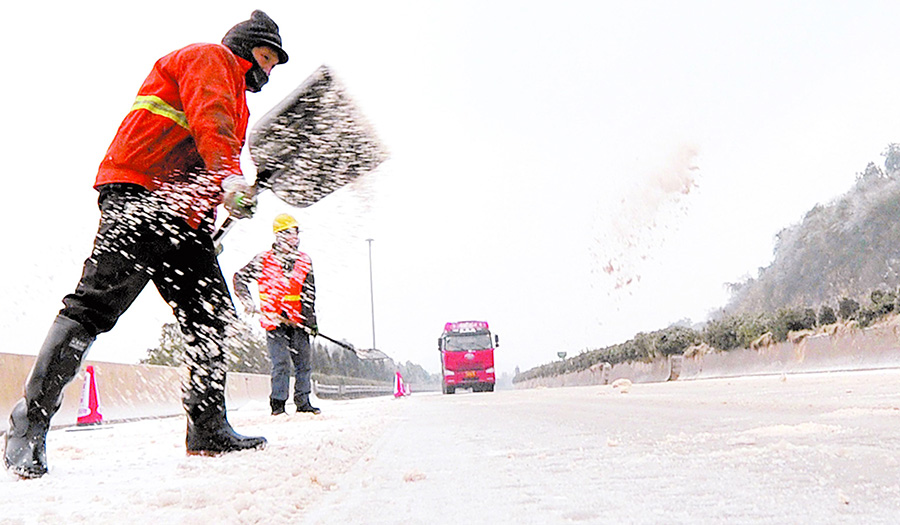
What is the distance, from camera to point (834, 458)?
8.15ft

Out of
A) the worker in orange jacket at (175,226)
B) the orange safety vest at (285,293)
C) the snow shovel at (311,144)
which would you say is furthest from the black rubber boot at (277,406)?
the worker in orange jacket at (175,226)

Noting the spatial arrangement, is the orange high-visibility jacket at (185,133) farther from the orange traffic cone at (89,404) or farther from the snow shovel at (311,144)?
the orange traffic cone at (89,404)

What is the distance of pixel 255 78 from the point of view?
4.05m

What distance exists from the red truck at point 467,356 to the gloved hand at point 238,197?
29888 mm

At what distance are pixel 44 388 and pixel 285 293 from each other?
4.70 metres

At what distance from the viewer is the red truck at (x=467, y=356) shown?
109ft

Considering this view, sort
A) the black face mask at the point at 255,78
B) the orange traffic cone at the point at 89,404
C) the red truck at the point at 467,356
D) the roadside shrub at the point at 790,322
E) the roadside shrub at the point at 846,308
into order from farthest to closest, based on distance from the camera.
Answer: the red truck at the point at 467,356, the roadside shrub at the point at 790,322, the roadside shrub at the point at 846,308, the orange traffic cone at the point at 89,404, the black face mask at the point at 255,78

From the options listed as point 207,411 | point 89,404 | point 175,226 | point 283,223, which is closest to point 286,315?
point 283,223

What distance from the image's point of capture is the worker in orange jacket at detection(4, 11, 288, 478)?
342 cm

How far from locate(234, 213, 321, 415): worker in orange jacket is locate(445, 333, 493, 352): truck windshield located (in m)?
25.3

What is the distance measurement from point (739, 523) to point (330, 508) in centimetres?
99

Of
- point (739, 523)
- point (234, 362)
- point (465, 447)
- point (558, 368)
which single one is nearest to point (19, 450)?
A: point (234, 362)

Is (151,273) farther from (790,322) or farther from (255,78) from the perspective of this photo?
(790,322)

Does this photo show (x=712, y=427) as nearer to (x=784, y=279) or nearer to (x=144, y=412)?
(x=144, y=412)
